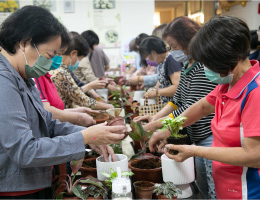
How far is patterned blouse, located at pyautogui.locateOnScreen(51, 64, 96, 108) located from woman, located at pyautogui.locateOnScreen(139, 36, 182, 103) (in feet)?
2.10

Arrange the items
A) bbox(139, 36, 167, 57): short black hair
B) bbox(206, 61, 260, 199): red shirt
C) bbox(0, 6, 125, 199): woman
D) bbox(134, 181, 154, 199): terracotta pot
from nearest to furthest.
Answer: bbox(0, 6, 125, 199): woman < bbox(206, 61, 260, 199): red shirt < bbox(134, 181, 154, 199): terracotta pot < bbox(139, 36, 167, 57): short black hair

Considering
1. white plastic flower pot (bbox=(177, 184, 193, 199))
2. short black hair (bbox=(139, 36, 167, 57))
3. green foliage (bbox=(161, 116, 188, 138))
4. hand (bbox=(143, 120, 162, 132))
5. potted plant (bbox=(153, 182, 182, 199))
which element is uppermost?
short black hair (bbox=(139, 36, 167, 57))

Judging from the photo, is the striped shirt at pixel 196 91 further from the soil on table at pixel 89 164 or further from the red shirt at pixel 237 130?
the soil on table at pixel 89 164

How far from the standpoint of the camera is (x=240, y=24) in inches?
48.2

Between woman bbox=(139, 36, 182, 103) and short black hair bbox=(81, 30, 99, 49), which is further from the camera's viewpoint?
short black hair bbox=(81, 30, 99, 49)

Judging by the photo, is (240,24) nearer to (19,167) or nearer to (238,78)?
(238,78)

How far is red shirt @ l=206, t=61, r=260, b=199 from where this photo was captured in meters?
1.16

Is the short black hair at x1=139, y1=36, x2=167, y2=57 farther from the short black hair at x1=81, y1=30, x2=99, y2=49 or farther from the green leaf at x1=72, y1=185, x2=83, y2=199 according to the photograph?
the green leaf at x1=72, y1=185, x2=83, y2=199

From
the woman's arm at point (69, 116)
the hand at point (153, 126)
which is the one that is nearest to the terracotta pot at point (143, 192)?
the hand at point (153, 126)

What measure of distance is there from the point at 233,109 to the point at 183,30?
96cm

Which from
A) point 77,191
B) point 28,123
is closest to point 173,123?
point 77,191

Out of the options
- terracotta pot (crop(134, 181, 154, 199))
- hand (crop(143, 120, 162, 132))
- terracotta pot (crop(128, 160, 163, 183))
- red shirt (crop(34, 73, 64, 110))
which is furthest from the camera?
hand (crop(143, 120, 162, 132))

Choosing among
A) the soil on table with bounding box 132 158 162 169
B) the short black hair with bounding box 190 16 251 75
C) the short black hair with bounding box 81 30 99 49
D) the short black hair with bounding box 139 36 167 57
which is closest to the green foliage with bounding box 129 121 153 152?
the soil on table with bounding box 132 158 162 169

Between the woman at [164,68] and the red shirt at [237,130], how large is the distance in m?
1.13
